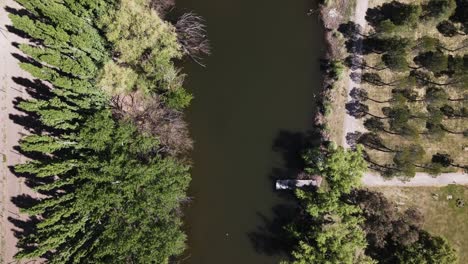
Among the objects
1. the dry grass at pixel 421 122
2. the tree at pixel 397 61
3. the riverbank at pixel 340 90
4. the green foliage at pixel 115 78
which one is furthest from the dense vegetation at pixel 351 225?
the green foliage at pixel 115 78

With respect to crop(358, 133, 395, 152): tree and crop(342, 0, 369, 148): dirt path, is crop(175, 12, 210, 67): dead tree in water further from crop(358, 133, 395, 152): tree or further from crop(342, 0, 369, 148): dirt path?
crop(358, 133, 395, 152): tree

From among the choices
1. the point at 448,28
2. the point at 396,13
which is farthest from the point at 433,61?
the point at 396,13

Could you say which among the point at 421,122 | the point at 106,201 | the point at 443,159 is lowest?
the point at 106,201

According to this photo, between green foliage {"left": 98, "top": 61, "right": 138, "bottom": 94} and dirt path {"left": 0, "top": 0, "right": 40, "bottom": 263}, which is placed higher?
green foliage {"left": 98, "top": 61, "right": 138, "bottom": 94}

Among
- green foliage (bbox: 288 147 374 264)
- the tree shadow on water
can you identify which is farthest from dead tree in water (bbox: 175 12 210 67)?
green foliage (bbox: 288 147 374 264)

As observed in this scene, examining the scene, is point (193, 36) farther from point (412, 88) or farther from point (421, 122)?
point (421, 122)

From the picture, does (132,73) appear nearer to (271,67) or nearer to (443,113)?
(271,67)
